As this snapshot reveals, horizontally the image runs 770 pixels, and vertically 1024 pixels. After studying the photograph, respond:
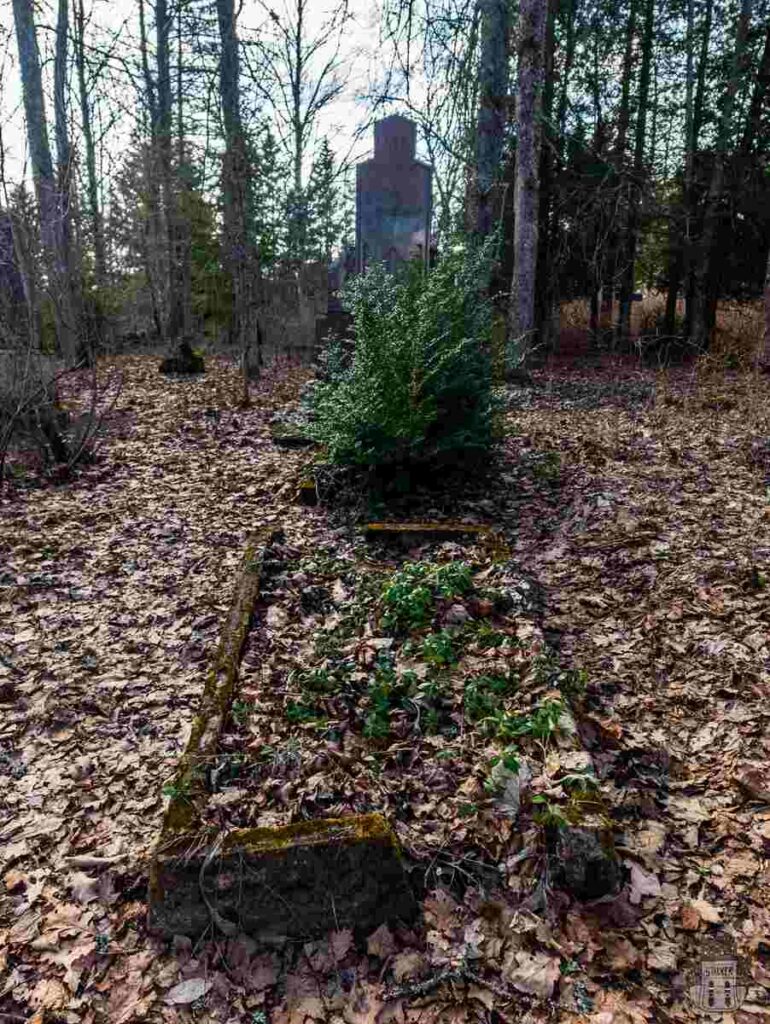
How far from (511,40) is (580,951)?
12210mm

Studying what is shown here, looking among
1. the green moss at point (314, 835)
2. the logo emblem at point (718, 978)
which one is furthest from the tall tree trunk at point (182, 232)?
the logo emblem at point (718, 978)

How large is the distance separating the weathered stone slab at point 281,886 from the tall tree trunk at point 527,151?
738 cm

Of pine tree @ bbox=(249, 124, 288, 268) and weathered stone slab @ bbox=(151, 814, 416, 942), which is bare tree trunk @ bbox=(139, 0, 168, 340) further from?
weathered stone slab @ bbox=(151, 814, 416, 942)

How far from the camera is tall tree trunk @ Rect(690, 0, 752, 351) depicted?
12.4 m

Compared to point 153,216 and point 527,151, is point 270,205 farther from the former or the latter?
point 527,151

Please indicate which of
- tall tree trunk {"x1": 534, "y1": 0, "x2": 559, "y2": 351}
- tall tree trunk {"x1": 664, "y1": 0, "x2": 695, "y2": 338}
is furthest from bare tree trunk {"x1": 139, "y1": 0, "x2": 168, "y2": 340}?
tall tree trunk {"x1": 664, "y1": 0, "x2": 695, "y2": 338}

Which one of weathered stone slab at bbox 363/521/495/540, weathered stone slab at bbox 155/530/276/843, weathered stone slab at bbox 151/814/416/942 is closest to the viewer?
weathered stone slab at bbox 151/814/416/942

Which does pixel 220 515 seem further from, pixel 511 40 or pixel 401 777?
pixel 511 40

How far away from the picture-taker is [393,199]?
27.3ft

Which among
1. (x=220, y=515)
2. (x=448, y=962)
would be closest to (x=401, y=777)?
(x=448, y=962)

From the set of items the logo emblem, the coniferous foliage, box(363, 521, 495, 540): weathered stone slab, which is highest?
the coniferous foliage

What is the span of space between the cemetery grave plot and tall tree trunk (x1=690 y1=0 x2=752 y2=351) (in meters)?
10.2

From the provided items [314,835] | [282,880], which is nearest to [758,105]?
[314,835]

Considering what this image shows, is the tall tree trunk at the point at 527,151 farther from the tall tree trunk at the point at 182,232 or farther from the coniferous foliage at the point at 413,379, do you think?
→ the tall tree trunk at the point at 182,232
